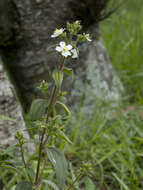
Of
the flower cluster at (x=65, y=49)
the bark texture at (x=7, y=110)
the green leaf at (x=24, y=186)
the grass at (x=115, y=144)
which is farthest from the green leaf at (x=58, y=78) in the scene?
the grass at (x=115, y=144)

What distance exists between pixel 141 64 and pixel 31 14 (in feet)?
3.64

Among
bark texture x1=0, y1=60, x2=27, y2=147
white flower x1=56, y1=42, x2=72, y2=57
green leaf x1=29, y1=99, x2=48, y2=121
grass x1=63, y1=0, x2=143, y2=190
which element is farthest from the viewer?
grass x1=63, y1=0, x2=143, y2=190

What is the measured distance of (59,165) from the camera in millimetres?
792

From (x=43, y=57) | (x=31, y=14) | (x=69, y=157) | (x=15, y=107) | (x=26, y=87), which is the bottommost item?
(x=69, y=157)

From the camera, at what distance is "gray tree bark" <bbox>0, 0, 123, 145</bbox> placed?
1.38 m

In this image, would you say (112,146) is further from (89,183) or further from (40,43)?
(40,43)

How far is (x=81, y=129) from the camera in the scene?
1.56 metres

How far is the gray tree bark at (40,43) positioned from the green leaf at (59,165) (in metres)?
0.61

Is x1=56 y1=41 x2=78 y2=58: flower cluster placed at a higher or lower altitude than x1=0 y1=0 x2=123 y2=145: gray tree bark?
lower

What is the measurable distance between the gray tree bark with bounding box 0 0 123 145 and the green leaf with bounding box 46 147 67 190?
2.01ft

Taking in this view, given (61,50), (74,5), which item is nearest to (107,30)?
(74,5)

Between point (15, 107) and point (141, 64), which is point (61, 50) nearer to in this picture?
point (15, 107)

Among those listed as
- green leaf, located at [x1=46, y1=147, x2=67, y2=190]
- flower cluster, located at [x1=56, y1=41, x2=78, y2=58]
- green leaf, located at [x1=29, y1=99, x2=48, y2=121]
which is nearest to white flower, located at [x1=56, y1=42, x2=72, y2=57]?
flower cluster, located at [x1=56, y1=41, x2=78, y2=58]

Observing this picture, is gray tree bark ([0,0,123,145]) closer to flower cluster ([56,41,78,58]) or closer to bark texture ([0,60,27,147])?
bark texture ([0,60,27,147])
